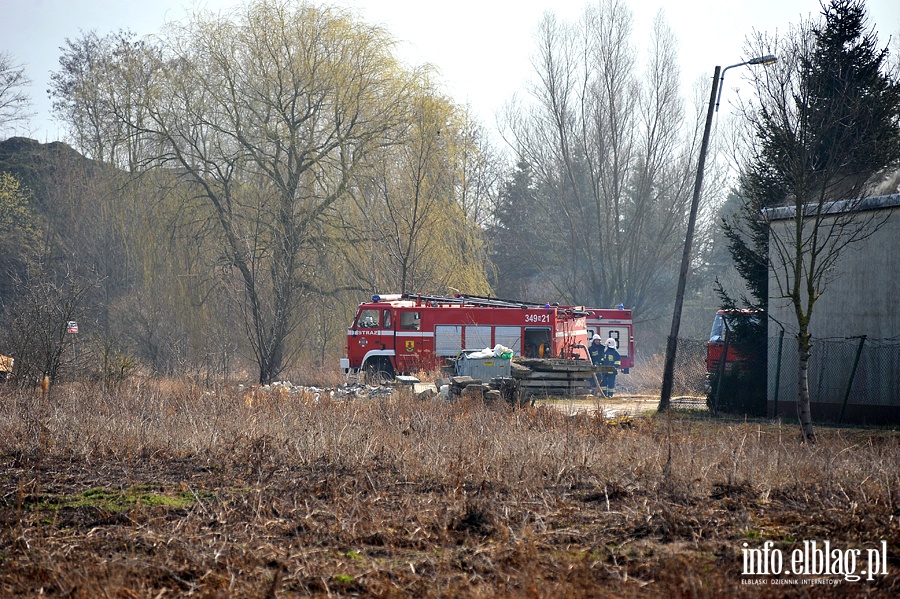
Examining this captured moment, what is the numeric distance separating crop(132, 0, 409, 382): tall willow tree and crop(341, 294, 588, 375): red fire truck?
2.59 meters

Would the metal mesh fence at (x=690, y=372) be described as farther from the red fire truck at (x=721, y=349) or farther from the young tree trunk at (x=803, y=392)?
the young tree trunk at (x=803, y=392)

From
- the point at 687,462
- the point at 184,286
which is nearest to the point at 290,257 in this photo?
the point at 184,286

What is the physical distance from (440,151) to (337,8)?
18.5 ft

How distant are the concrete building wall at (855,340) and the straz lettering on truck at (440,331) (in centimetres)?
877

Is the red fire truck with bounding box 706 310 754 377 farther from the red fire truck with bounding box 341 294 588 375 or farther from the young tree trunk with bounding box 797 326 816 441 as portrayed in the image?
the young tree trunk with bounding box 797 326 816 441

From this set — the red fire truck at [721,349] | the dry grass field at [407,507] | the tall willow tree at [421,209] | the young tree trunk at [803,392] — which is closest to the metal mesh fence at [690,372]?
the red fire truck at [721,349]

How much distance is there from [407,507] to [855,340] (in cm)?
1235

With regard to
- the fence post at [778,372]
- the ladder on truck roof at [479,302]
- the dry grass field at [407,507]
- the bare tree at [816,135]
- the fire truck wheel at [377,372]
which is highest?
the bare tree at [816,135]

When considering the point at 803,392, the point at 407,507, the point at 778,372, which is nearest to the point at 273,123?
the point at 778,372

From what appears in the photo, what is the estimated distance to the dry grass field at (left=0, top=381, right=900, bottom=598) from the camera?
468cm

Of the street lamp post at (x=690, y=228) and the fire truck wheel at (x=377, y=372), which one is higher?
the street lamp post at (x=690, y=228)

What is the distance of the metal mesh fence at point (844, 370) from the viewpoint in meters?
14.7

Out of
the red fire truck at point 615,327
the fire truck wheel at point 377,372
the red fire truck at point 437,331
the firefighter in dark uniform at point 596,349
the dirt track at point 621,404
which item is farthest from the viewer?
the red fire truck at point 615,327

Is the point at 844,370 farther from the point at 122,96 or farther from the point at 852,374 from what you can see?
the point at 122,96
